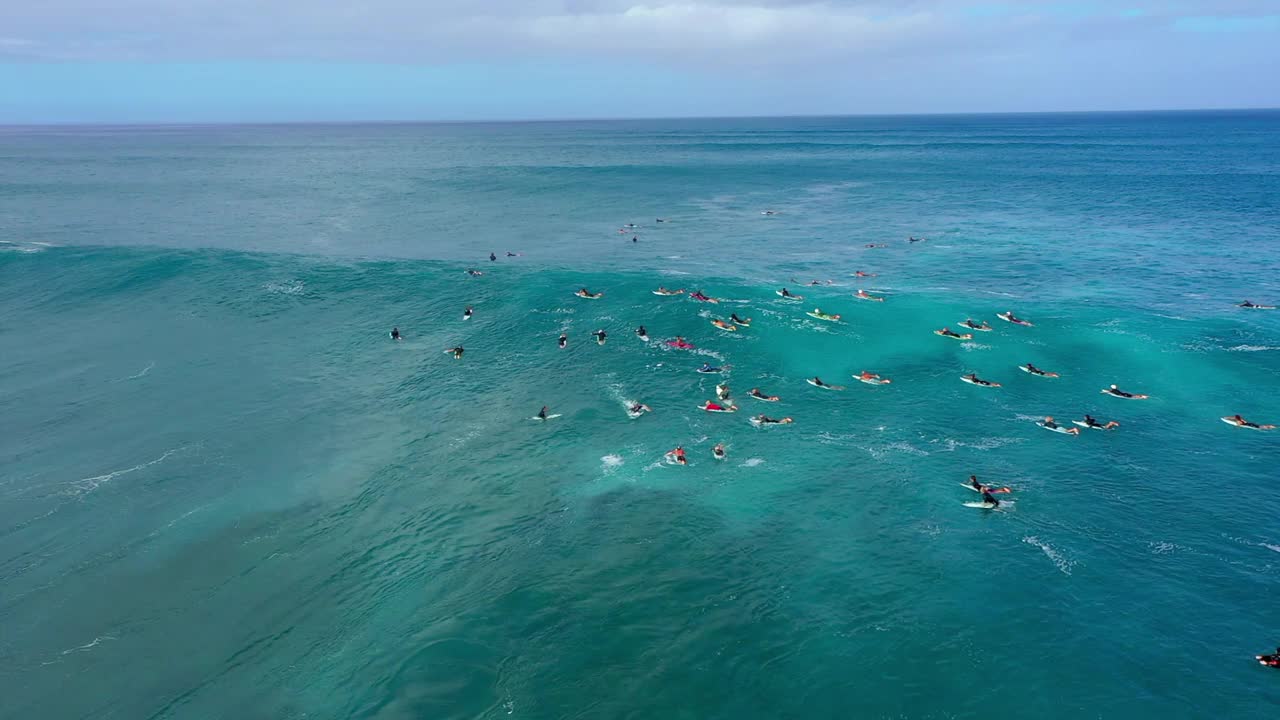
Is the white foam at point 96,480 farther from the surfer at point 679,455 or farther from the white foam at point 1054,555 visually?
the white foam at point 1054,555

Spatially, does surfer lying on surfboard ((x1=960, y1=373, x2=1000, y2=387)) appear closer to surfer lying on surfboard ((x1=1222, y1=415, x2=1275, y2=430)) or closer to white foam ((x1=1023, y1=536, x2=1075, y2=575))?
surfer lying on surfboard ((x1=1222, y1=415, x2=1275, y2=430))

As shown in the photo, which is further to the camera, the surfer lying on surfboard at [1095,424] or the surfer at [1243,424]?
the surfer lying on surfboard at [1095,424]

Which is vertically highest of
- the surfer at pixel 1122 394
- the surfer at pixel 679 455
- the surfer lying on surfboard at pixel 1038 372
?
the surfer lying on surfboard at pixel 1038 372

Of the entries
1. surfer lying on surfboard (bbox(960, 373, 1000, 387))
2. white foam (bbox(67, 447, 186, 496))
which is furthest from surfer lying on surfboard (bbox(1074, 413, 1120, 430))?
white foam (bbox(67, 447, 186, 496))

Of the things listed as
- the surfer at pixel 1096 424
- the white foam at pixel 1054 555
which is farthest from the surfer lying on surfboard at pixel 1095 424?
the white foam at pixel 1054 555

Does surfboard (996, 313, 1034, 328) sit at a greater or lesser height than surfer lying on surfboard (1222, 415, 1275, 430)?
greater

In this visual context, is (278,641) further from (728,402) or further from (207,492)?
(728,402)

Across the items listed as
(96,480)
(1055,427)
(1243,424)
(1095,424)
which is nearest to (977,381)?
(1055,427)
